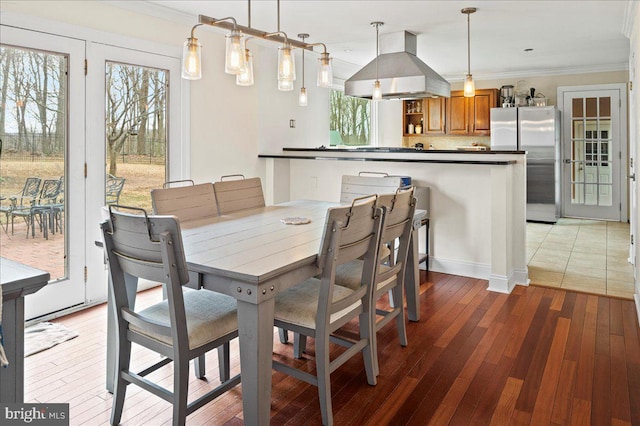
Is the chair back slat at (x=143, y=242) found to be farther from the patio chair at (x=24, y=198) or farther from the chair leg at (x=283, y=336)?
the patio chair at (x=24, y=198)

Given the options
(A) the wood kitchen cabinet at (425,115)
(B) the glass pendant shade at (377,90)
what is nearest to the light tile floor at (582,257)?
(B) the glass pendant shade at (377,90)

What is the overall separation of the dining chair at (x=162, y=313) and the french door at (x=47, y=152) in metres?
1.54

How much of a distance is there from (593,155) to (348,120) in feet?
12.5

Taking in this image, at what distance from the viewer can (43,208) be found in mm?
3217

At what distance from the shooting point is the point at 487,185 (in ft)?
13.5

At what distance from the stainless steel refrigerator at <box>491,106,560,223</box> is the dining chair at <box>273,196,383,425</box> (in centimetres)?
576

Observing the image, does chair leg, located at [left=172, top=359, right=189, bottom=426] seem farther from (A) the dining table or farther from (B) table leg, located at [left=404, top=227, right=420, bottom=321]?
(B) table leg, located at [left=404, top=227, right=420, bottom=321]

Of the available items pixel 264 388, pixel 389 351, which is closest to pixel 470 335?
pixel 389 351

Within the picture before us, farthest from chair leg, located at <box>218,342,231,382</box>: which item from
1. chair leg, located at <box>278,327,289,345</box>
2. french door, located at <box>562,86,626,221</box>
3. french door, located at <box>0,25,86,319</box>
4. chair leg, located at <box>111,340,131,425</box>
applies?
french door, located at <box>562,86,626,221</box>

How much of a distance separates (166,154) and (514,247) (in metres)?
3.09

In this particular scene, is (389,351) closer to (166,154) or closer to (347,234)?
(347,234)

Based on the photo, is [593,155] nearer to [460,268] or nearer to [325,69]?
[460,268]

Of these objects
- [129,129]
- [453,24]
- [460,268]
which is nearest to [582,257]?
[460,268]

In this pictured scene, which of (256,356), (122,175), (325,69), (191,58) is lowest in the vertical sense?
(256,356)
